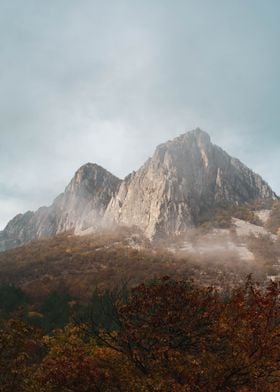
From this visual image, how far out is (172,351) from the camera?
17.9 m

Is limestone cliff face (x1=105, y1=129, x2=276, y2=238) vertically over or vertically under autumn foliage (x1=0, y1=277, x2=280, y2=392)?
over

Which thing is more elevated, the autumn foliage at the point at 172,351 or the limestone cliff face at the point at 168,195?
the limestone cliff face at the point at 168,195

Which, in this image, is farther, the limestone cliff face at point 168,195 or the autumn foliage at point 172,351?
the limestone cliff face at point 168,195

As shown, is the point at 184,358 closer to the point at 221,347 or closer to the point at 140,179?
the point at 221,347

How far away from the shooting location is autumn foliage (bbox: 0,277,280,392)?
17078mm

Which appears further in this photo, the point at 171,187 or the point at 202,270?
the point at 171,187

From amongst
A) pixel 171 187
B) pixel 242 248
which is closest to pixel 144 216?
pixel 171 187

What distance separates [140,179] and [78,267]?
246ft

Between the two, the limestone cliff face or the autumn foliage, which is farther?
the limestone cliff face

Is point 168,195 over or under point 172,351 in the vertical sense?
over

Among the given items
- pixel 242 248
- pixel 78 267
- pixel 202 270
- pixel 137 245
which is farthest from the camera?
pixel 137 245

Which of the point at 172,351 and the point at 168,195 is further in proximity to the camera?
the point at 168,195

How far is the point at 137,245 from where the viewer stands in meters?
153

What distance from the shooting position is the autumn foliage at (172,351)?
17078mm
